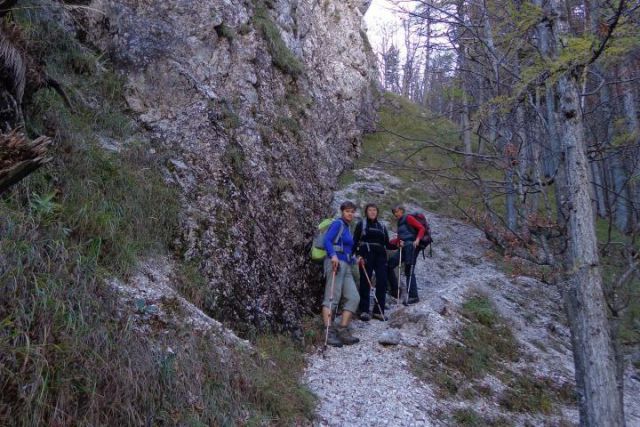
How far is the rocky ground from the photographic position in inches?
219

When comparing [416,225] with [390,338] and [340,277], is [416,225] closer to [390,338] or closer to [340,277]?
[340,277]

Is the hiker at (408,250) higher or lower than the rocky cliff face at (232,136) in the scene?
lower

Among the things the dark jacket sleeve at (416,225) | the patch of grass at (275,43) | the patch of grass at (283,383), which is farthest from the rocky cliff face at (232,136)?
the dark jacket sleeve at (416,225)

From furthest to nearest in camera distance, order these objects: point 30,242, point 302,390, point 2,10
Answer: point 302,390 < point 30,242 < point 2,10

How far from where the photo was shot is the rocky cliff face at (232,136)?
645 cm

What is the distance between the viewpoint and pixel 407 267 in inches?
350

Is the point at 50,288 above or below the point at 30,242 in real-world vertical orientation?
below

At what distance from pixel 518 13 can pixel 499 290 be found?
686cm

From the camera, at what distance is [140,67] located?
7.56 metres

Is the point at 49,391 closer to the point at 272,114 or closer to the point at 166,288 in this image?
the point at 166,288

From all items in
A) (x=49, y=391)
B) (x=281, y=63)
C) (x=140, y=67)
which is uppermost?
(x=281, y=63)

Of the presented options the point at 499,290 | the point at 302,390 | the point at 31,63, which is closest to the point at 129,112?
the point at 31,63

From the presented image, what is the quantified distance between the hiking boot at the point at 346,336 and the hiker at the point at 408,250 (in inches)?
75.8

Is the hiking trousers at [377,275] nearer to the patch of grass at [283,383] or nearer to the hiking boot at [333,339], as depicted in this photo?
the hiking boot at [333,339]
